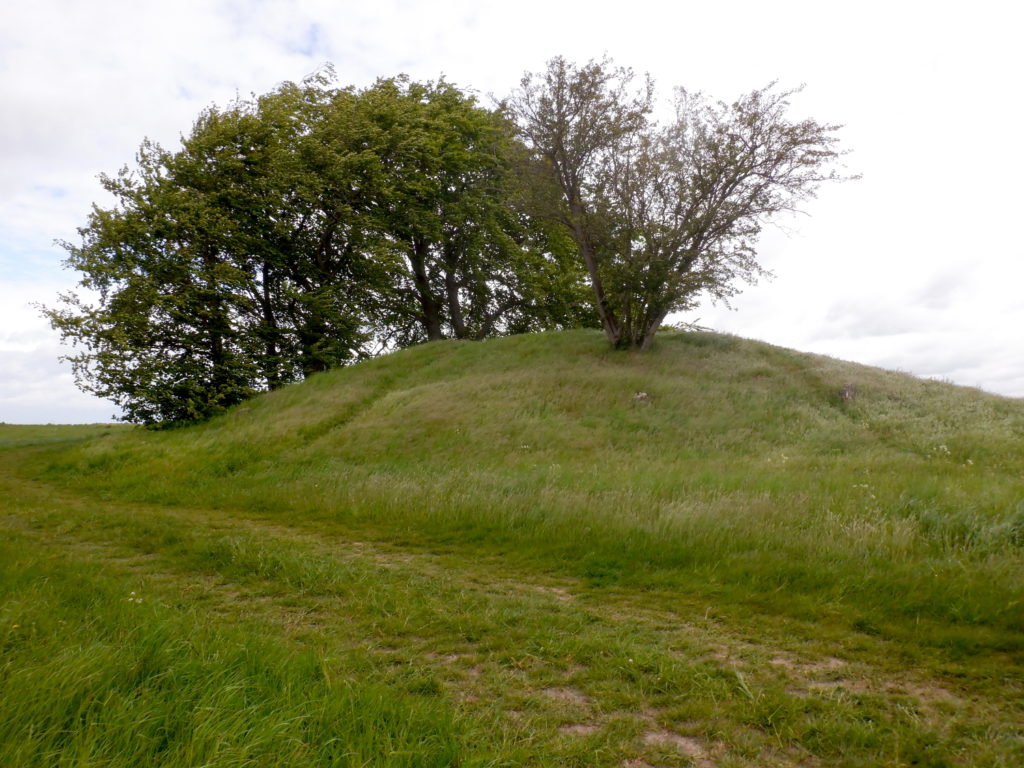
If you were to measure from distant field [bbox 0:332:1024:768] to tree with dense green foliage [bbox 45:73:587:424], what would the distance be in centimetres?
1024

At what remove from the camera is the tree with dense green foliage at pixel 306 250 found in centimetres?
2584

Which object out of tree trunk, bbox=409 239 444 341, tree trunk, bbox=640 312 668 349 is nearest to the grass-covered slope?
tree trunk, bbox=640 312 668 349

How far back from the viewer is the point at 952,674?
17.3 feet

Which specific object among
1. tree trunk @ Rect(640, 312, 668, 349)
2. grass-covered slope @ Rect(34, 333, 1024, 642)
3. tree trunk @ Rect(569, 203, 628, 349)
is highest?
tree trunk @ Rect(569, 203, 628, 349)

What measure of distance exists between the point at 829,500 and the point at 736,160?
19.7 metres

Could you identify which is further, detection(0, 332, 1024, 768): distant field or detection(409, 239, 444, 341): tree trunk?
detection(409, 239, 444, 341): tree trunk

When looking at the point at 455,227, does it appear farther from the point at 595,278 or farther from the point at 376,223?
the point at 595,278

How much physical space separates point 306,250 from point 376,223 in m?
4.15

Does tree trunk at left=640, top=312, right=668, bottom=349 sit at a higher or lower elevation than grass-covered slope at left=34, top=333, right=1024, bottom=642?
higher

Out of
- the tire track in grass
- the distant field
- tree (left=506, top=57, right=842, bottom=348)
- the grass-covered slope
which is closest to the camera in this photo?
the distant field

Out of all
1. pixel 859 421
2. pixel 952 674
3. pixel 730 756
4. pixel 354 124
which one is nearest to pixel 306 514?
pixel 730 756

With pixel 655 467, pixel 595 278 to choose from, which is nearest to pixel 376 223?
pixel 595 278

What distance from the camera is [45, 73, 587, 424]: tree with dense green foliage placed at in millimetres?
25844

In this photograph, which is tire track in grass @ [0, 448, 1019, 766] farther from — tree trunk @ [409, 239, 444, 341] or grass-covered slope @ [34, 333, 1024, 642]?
tree trunk @ [409, 239, 444, 341]
